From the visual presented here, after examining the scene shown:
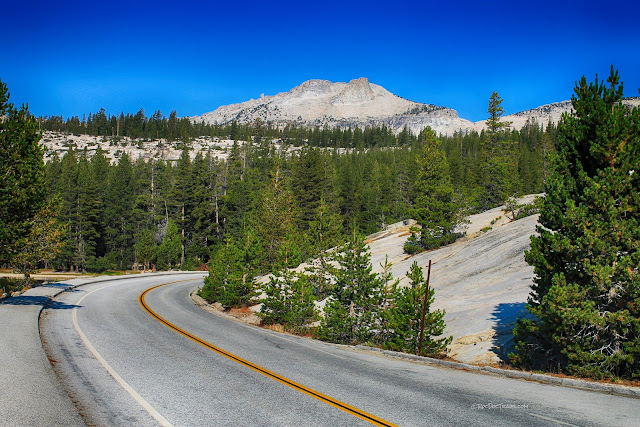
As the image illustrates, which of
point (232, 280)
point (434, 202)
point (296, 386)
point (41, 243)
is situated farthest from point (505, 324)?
point (41, 243)

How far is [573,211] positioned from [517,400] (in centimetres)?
571

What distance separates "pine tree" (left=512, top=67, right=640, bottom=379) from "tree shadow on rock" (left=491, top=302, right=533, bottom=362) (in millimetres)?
2806

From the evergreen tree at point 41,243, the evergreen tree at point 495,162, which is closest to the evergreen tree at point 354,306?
the evergreen tree at point 41,243

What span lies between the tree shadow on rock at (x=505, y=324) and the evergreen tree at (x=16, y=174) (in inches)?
825

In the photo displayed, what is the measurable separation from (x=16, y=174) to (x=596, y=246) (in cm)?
2225

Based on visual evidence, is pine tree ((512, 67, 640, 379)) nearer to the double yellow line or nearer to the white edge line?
the double yellow line

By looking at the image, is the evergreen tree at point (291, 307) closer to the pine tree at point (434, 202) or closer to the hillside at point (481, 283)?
the hillside at point (481, 283)

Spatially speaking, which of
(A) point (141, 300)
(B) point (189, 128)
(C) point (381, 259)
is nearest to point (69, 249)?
(A) point (141, 300)

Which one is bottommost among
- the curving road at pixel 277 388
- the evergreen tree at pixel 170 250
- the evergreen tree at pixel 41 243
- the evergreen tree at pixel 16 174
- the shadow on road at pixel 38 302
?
the evergreen tree at pixel 170 250

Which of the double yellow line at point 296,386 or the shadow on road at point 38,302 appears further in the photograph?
the shadow on road at point 38,302

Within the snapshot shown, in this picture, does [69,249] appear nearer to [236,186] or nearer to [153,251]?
[153,251]

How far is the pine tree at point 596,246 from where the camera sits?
1048 cm

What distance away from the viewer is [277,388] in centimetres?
921

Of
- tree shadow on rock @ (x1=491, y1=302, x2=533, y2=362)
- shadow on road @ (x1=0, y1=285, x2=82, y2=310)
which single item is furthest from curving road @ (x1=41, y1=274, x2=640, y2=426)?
shadow on road @ (x1=0, y1=285, x2=82, y2=310)
